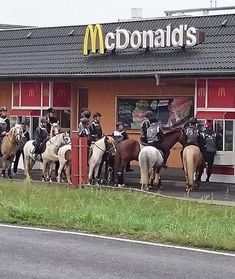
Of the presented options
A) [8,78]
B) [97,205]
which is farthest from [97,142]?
[8,78]

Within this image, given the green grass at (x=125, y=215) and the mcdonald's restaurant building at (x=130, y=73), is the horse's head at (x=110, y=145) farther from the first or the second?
the mcdonald's restaurant building at (x=130, y=73)

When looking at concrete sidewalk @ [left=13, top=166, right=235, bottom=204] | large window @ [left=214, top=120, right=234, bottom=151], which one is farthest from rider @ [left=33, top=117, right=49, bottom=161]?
large window @ [left=214, top=120, right=234, bottom=151]

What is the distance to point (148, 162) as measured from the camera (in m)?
24.6

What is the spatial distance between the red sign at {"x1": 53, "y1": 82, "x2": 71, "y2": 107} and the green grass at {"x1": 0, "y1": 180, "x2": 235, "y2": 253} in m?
11.7

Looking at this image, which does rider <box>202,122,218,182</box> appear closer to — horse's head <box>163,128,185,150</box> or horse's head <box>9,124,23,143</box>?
horse's head <box>163,128,185,150</box>

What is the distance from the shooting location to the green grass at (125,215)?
590 inches

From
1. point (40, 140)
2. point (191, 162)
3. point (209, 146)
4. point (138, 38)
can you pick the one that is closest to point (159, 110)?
point (138, 38)

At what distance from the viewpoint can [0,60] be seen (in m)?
35.9

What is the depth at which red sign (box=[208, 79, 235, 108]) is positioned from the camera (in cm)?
2767

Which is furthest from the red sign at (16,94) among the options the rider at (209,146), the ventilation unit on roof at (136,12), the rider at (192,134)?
the rider at (192,134)

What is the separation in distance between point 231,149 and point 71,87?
28.9 feet

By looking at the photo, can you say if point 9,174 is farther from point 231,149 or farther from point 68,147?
point 231,149

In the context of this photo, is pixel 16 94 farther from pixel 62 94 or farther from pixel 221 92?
pixel 221 92

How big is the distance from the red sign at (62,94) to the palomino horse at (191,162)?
1033cm
